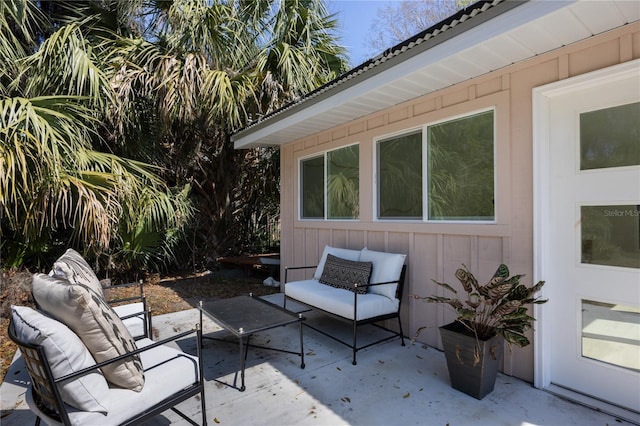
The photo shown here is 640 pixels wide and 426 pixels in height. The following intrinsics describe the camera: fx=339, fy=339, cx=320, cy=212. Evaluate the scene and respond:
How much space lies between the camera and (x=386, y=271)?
3.75m

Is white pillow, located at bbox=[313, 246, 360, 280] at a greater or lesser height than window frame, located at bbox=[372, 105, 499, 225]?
lesser

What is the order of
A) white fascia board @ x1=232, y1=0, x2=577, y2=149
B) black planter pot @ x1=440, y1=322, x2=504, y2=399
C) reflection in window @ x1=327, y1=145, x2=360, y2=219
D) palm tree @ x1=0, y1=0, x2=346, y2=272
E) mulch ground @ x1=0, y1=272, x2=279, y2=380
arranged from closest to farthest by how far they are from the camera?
white fascia board @ x1=232, y1=0, x2=577, y2=149
black planter pot @ x1=440, y1=322, x2=504, y2=399
palm tree @ x1=0, y1=0, x2=346, y2=272
reflection in window @ x1=327, y1=145, x2=360, y2=219
mulch ground @ x1=0, y1=272, x2=279, y2=380

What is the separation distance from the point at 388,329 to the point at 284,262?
8.54ft

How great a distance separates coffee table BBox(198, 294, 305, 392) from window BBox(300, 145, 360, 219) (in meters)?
1.90

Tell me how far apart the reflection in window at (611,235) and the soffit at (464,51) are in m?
1.31

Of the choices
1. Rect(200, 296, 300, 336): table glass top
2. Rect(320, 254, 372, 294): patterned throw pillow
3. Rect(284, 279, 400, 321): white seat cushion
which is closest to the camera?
Rect(200, 296, 300, 336): table glass top

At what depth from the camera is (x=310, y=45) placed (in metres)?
6.14

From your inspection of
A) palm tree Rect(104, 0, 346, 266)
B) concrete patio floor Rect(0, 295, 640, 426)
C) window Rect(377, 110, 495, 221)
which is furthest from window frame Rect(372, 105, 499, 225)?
palm tree Rect(104, 0, 346, 266)

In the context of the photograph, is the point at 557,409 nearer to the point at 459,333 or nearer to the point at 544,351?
the point at 544,351

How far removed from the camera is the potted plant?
2487 millimetres

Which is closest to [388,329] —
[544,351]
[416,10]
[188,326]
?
[544,351]

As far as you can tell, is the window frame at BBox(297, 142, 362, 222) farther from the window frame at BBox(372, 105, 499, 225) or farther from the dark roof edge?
the dark roof edge

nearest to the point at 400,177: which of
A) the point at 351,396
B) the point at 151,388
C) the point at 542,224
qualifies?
the point at 542,224

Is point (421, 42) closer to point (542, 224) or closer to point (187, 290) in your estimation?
point (542, 224)
